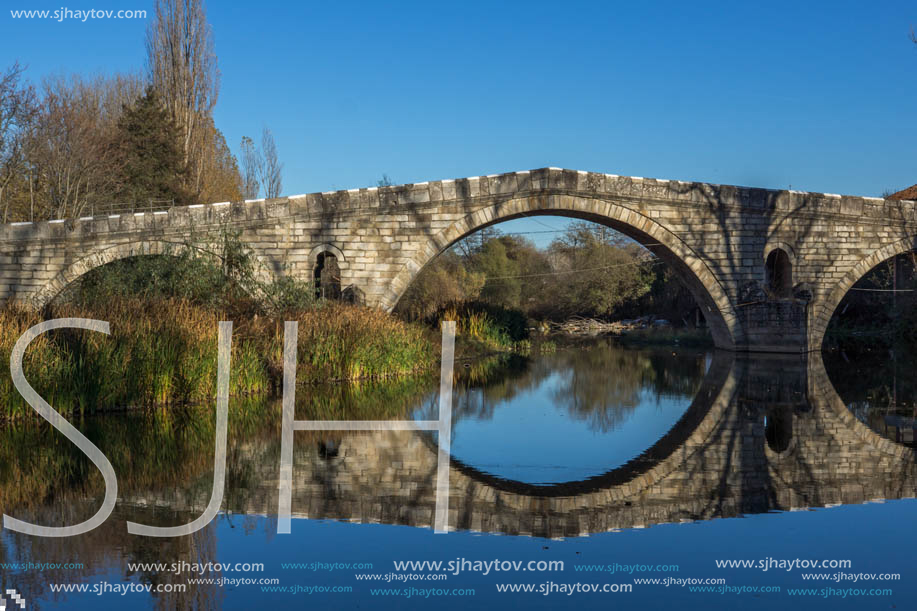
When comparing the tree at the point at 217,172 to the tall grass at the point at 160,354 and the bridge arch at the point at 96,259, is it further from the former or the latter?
the tall grass at the point at 160,354

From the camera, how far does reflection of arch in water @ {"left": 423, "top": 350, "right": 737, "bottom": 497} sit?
6039 mm

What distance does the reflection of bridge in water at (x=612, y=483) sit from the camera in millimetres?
5348

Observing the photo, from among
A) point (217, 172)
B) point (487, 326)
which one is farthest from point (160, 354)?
point (217, 172)

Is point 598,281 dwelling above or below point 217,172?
below

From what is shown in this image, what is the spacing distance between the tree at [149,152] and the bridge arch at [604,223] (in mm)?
11839

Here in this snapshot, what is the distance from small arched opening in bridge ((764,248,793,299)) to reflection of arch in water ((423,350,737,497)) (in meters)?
8.28

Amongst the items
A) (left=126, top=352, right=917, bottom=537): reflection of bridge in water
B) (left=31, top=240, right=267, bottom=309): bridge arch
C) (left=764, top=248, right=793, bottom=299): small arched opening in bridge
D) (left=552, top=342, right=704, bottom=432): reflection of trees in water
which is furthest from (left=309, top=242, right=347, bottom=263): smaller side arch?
(left=764, top=248, right=793, bottom=299): small arched opening in bridge

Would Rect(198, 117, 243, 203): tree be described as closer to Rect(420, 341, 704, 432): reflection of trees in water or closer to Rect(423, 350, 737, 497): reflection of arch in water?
Rect(420, 341, 704, 432): reflection of trees in water

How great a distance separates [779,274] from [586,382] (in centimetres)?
836

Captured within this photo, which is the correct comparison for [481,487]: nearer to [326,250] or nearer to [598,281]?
[326,250]

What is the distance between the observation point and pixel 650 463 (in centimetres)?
695

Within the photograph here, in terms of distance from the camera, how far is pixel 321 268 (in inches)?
758

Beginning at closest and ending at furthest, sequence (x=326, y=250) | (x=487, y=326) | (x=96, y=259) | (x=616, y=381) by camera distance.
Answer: (x=616, y=381) < (x=96, y=259) < (x=326, y=250) < (x=487, y=326)

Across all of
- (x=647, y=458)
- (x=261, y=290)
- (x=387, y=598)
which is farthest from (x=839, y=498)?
(x=261, y=290)
